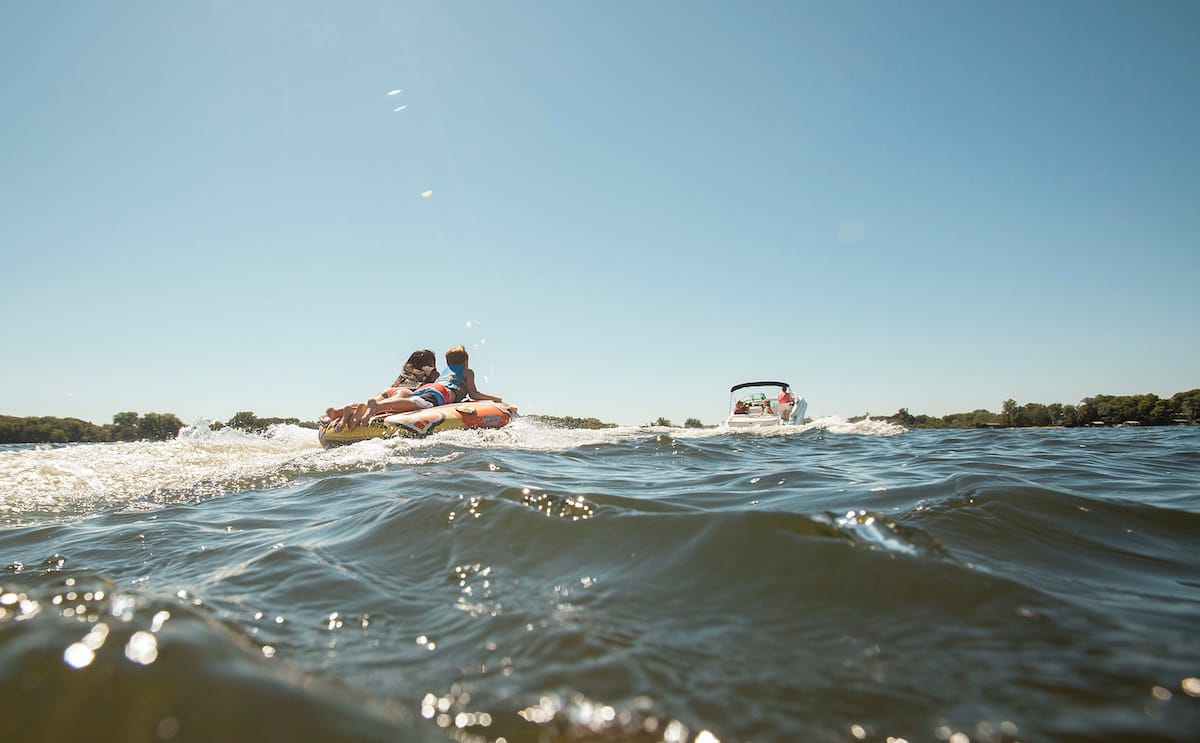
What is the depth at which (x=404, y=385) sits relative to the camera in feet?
39.9

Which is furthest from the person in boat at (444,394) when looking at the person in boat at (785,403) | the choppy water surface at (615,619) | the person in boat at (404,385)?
the person in boat at (785,403)

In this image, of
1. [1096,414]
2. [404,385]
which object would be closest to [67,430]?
[404,385]

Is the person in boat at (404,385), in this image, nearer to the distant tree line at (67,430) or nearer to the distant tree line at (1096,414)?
the distant tree line at (67,430)

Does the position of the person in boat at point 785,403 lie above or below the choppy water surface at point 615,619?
above

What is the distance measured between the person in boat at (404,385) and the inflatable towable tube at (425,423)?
0.19 m

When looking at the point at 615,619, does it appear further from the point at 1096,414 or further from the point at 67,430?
the point at 1096,414

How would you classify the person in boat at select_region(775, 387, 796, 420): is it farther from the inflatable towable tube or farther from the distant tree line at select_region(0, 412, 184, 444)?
the distant tree line at select_region(0, 412, 184, 444)

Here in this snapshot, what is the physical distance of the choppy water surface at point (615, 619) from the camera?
120 centimetres

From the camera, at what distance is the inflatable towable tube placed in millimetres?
9938

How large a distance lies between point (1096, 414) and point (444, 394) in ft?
159

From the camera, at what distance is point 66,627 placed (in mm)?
1558

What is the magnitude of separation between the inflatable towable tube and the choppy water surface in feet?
19.4

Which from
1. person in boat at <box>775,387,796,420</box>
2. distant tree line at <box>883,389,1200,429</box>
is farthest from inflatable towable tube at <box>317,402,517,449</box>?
distant tree line at <box>883,389,1200,429</box>

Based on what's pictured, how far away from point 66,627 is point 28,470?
713cm
